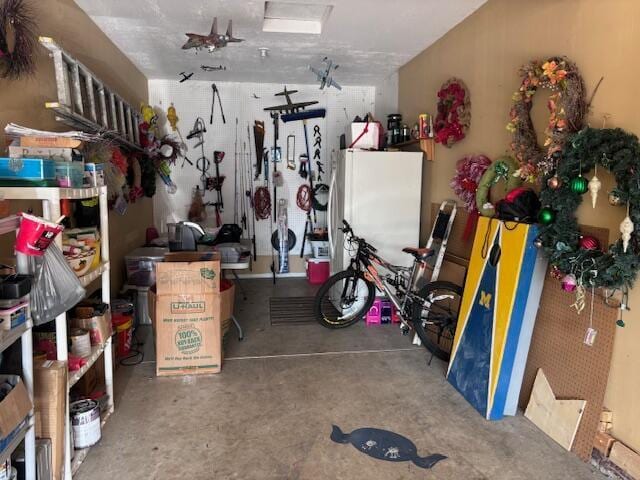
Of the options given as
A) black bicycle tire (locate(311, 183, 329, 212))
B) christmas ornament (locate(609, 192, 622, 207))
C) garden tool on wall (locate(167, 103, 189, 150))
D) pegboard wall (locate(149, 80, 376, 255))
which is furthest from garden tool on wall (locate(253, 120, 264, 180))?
christmas ornament (locate(609, 192, 622, 207))

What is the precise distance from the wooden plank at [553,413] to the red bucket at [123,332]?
8.98 feet

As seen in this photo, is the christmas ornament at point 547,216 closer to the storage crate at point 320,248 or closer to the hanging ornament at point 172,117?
the storage crate at point 320,248

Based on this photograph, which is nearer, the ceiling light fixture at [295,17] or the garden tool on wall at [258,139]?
the ceiling light fixture at [295,17]

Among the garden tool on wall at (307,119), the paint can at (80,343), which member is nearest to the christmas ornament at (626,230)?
the paint can at (80,343)

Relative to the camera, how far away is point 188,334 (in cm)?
300

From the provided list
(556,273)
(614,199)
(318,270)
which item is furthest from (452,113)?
(318,270)

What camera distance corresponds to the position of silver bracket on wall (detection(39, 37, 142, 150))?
8.75ft

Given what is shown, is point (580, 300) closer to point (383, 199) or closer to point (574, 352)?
point (574, 352)

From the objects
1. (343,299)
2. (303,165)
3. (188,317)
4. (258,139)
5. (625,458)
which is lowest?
(625,458)

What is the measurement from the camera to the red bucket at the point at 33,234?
165 cm

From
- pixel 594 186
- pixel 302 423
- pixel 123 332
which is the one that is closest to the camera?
pixel 594 186

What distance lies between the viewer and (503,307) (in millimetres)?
2566

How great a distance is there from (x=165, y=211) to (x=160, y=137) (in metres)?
0.93

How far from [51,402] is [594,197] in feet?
8.29
